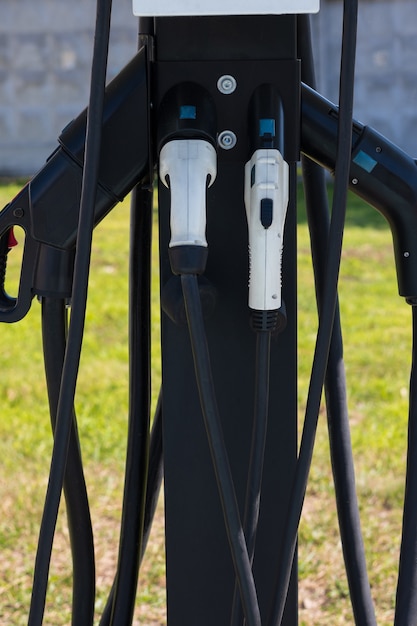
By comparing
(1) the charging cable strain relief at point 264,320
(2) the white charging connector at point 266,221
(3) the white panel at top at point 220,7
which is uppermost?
(3) the white panel at top at point 220,7

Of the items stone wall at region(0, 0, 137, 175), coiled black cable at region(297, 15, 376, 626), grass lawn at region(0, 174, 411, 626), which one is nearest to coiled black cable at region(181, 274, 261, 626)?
coiled black cable at region(297, 15, 376, 626)

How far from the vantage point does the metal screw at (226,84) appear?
2.56ft

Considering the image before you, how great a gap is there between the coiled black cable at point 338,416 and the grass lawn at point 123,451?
2.65ft

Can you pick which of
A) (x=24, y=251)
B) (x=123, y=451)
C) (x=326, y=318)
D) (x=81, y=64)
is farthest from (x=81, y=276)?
(x=81, y=64)

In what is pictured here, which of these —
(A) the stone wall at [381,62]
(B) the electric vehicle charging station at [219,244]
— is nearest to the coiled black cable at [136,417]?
(B) the electric vehicle charging station at [219,244]

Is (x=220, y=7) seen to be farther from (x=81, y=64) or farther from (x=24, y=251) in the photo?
(x=81, y=64)

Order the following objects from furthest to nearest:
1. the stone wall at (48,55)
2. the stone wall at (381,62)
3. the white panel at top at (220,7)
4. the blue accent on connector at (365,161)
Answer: the stone wall at (48,55) < the stone wall at (381,62) < the blue accent on connector at (365,161) < the white panel at top at (220,7)

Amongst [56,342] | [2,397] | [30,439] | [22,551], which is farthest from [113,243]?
[56,342]

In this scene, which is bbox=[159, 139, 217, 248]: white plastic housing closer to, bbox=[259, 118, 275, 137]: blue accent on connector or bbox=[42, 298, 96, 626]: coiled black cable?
bbox=[259, 118, 275, 137]: blue accent on connector

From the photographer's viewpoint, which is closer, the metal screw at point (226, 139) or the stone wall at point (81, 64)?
the metal screw at point (226, 139)

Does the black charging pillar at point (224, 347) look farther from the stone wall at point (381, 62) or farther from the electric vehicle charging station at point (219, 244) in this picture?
the stone wall at point (381, 62)

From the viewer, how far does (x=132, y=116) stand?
783 millimetres

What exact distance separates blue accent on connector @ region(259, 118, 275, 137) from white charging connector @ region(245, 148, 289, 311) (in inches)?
0.7

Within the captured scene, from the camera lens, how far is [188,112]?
749 mm
